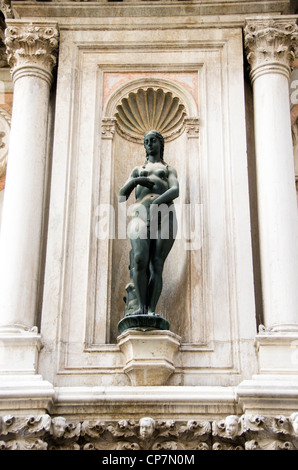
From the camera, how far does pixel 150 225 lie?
9.71m

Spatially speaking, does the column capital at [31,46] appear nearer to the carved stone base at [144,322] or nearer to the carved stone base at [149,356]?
the carved stone base at [144,322]

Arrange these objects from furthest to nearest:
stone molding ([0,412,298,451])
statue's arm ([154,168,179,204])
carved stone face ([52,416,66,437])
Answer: statue's arm ([154,168,179,204]) < carved stone face ([52,416,66,437]) < stone molding ([0,412,298,451])

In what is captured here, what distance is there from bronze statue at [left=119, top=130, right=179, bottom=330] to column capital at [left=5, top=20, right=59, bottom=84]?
5.54 ft

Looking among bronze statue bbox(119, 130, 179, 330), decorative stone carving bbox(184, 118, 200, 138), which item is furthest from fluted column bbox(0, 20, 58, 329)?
decorative stone carving bbox(184, 118, 200, 138)

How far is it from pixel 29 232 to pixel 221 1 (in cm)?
373

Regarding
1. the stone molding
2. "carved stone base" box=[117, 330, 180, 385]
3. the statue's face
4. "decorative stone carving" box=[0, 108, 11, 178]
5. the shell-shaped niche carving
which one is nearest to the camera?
the stone molding

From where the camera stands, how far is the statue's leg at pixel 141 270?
31.0 ft

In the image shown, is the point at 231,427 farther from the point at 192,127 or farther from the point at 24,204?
the point at 192,127

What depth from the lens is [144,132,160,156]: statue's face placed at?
10.2 metres

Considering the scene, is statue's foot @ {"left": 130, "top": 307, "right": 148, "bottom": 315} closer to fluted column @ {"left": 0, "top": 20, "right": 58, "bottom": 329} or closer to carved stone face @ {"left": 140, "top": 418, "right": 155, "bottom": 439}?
fluted column @ {"left": 0, "top": 20, "right": 58, "bottom": 329}

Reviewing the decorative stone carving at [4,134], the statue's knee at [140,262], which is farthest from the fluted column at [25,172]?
the statue's knee at [140,262]

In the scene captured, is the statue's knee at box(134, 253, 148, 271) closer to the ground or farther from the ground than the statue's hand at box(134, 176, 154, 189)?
closer to the ground

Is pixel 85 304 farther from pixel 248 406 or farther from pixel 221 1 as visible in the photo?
pixel 221 1

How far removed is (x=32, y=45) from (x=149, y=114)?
5.27 ft
